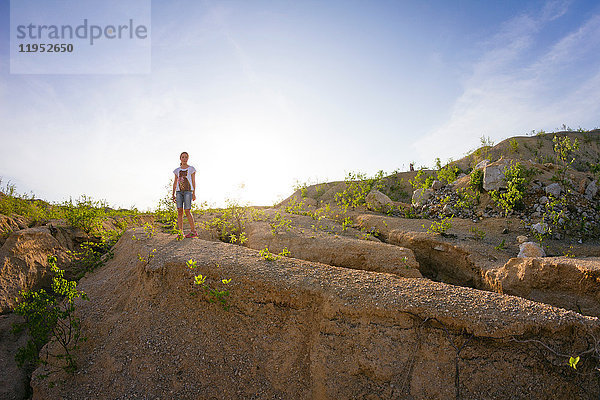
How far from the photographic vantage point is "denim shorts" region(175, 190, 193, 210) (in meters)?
6.26

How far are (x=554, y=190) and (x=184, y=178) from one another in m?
8.19

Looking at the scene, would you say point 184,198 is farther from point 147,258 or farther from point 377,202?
point 377,202

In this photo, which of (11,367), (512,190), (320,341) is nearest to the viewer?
(320,341)

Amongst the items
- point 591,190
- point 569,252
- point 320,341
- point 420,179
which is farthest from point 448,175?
point 320,341

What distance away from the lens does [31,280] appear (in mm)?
5336

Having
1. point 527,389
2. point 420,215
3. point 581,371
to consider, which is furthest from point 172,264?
point 420,215

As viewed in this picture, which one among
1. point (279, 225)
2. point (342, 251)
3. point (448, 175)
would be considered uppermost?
point (448, 175)

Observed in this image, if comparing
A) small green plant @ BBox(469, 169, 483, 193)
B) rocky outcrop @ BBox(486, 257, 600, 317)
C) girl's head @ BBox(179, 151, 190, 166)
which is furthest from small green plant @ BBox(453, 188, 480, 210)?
girl's head @ BBox(179, 151, 190, 166)

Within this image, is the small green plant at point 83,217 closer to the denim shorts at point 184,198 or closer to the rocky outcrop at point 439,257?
the denim shorts at point 184,198

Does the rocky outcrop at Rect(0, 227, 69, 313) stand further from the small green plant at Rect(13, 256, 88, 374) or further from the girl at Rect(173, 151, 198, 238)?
the girl at Rect(173, 151, 198, 238)

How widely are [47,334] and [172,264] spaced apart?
174 centimetres

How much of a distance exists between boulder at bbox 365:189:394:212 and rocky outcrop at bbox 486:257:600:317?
4414 mm

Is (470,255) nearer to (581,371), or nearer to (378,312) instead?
(581,371)

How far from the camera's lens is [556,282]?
14.2 feet
